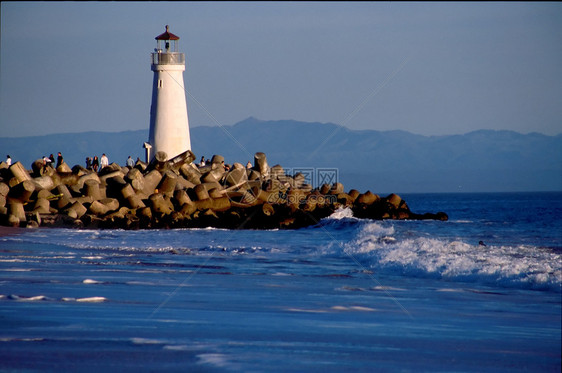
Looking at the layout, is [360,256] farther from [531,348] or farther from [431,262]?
[531,348]

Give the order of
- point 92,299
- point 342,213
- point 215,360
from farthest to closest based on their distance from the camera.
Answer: point 342,213 < point 92,299 < point 215,360

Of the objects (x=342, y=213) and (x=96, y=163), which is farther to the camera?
(x=96, y=163)

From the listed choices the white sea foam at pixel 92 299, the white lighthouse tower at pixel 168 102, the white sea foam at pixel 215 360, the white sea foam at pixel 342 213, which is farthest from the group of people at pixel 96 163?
the white sea foam at pixel 215 360

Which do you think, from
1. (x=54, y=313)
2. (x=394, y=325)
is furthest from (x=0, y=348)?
(x=394, y=325)

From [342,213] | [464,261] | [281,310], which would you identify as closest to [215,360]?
[281,310]

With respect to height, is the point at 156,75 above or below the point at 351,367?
above

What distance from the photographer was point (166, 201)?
74.3 feet

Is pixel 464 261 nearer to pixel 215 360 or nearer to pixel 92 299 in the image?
pixel 92 299

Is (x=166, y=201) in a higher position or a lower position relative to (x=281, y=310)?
higher

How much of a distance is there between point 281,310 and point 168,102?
25.2 m

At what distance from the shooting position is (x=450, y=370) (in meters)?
5.18

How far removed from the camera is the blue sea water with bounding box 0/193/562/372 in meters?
5.43

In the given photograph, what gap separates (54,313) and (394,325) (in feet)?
9.90

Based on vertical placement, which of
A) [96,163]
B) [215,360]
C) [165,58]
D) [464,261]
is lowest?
[215,360]
